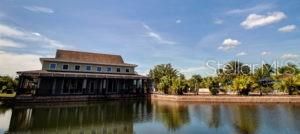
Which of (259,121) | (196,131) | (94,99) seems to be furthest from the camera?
(94,99)

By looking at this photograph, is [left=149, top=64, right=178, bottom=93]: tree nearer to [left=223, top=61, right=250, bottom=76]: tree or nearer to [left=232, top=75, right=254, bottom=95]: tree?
[left=223, top=61, right=250, bottom=76]: tree

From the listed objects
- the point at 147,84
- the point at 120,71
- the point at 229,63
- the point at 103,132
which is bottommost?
the point at 103,132

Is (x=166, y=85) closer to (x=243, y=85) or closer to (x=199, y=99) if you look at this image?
(x=199, y=99)

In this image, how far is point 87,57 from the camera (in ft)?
104

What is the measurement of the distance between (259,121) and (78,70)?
2391cm

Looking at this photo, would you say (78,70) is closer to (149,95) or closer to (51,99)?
(51,99)

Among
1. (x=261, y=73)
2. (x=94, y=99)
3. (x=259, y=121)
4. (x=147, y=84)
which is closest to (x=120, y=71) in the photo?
(x=147, y=84)

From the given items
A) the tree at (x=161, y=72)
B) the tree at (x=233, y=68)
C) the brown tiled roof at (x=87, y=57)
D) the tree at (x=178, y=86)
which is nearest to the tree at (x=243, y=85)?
the tree at (x=178, y=86)

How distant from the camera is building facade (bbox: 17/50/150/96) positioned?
25.0 metres

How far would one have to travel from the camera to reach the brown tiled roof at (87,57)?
2957 centimetres

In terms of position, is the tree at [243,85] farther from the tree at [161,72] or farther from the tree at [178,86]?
the tree at [161,72]


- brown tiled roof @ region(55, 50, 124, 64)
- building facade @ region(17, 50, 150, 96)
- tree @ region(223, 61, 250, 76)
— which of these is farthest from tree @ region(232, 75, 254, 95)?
tree @ region(223, 61, 250, 76)

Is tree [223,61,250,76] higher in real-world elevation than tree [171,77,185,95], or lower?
higher

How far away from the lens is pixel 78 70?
29.2 meters
